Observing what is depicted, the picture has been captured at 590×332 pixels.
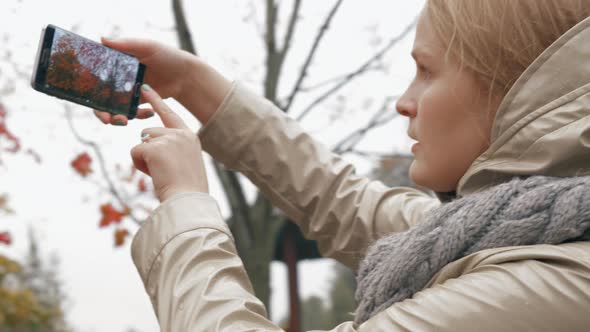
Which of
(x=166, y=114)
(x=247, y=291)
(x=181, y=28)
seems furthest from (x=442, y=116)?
(x=181, y=28)

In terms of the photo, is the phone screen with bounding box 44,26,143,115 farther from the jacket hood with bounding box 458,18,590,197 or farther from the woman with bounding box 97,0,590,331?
the jacket hood with bounding box 458,18,590,197

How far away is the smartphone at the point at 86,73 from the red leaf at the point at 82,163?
10.7ft

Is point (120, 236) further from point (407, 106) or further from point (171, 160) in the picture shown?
point (407, 106)

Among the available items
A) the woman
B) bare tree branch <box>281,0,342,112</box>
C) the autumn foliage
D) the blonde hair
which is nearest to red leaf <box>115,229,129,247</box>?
the autumn foliage

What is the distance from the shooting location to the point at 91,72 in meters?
1.69

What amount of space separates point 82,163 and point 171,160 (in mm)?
3703

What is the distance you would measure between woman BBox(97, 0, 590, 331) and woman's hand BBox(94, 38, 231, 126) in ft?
0.76

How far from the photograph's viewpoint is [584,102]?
1.05 metres

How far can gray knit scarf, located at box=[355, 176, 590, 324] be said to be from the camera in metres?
1.04

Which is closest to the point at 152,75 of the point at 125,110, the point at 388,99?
the point at 125,110

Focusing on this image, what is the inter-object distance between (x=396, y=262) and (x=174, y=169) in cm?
50

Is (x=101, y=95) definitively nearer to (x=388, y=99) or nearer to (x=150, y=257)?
(x=150, y=257)

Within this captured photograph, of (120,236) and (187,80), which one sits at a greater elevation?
(187,80)

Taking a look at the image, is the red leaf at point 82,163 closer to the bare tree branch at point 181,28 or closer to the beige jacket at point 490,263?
the bare tree branch at point 181,28
